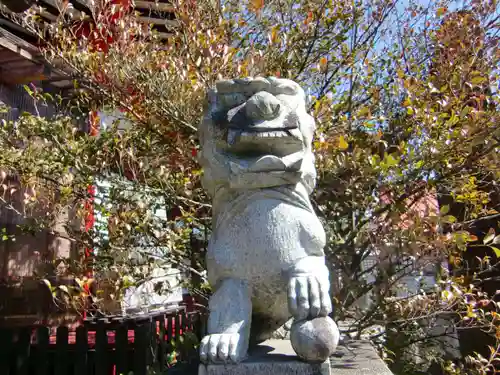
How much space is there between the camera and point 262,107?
1.88 meters

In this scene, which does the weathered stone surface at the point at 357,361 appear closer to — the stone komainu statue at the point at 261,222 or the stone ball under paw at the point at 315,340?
the stone komainu statue at the point at 261,222

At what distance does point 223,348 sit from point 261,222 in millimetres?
543

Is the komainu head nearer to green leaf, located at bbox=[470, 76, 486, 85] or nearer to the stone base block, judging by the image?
the stone base block

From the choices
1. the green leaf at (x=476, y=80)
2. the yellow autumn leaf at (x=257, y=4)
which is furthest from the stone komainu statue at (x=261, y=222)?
the green leaf at (x=476, y=80)

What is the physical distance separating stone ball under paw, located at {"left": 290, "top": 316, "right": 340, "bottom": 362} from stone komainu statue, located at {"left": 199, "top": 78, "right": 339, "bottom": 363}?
0.14 ft

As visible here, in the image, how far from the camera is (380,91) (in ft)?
12.5

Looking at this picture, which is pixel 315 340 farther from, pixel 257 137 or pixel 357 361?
pixel 357 361

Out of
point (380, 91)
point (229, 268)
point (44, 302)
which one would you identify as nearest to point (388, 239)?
point (380, 91)

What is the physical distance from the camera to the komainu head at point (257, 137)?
1841 millimetres

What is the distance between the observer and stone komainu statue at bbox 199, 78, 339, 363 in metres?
1.73

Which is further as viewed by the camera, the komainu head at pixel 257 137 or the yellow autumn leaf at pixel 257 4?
the yellow autumn leaf at pixel 257 4

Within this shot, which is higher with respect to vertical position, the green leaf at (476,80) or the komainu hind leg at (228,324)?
the green leaf at (476,80)


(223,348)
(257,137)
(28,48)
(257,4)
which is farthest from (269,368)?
(28,48)

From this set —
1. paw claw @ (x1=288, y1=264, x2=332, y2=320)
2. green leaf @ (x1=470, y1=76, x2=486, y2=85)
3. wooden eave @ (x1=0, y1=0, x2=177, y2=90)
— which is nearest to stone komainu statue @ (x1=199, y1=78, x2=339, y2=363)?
paw claw @ (x1=288, y1=264, x2=332, y2=320)
